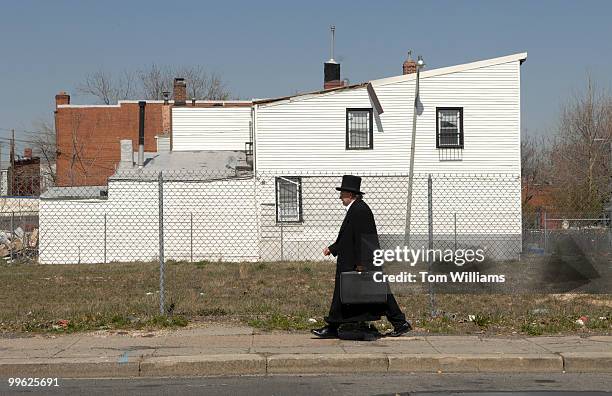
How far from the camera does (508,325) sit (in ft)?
36.2

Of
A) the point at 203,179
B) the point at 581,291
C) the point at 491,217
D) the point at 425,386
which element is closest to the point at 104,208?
the point at 203,179

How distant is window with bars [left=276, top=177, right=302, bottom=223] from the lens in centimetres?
2639

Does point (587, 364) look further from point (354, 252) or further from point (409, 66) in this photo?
point (409, 66)

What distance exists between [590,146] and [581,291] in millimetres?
31788

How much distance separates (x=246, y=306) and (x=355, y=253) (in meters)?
3.10

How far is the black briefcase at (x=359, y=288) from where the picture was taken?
32.6 ft

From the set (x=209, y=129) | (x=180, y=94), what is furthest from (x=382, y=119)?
(x=180, y=94)

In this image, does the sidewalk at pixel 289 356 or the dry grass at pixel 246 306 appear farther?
the dry grass at pixel 246 306

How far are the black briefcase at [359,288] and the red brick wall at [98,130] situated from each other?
44642 mm

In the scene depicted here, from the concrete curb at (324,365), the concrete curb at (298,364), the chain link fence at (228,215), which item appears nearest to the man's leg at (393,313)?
the concrete curb at (298,364)

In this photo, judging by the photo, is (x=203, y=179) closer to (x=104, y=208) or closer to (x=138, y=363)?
(x=104, y=208)

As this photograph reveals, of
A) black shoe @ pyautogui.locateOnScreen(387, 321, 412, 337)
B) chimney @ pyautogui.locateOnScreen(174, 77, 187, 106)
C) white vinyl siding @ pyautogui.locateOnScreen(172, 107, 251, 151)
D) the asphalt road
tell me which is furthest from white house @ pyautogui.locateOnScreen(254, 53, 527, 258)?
the asphalt road

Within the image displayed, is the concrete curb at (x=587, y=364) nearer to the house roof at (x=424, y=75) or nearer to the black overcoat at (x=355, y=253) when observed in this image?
the black overcoat at (x=355, y=253)

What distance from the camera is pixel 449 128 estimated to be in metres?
29.9
